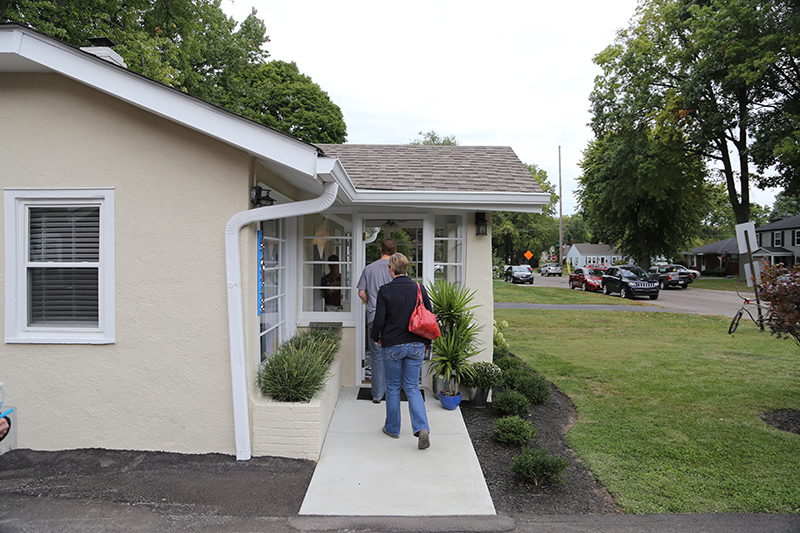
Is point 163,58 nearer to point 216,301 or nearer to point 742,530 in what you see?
point 216,301

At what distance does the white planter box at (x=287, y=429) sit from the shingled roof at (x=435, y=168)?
9.67 ft

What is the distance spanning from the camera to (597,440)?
488 cm

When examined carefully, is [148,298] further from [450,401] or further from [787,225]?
[787,225]

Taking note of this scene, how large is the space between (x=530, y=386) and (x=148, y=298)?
452 cm

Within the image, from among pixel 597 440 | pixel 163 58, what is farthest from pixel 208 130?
pixel 163 58

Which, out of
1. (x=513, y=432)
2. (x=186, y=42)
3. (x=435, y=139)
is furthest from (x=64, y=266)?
(x=435, y=139)

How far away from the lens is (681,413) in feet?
18.8

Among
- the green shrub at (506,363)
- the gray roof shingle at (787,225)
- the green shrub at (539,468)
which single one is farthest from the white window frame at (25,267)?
the gray roof shingle at (787,225)

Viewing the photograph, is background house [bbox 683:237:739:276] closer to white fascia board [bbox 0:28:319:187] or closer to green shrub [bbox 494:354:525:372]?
green shrub [bbox 494:354:525:372]

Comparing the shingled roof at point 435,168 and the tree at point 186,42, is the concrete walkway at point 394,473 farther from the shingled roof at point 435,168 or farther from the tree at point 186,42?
the tree at point 186,42

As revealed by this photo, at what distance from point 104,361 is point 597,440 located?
189 inches

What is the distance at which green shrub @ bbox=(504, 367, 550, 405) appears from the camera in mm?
6039

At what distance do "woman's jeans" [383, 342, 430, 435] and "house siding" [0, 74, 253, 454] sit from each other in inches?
58.1

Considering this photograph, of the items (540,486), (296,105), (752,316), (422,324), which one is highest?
(296,105)
